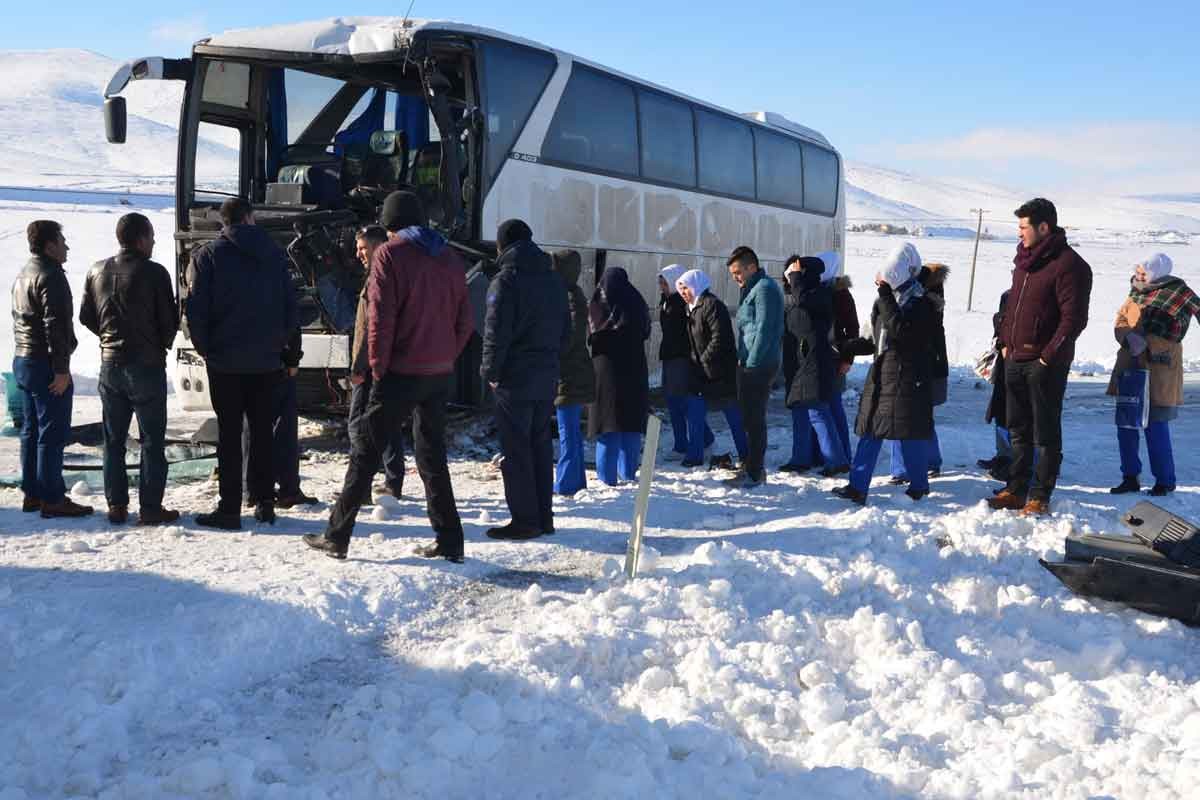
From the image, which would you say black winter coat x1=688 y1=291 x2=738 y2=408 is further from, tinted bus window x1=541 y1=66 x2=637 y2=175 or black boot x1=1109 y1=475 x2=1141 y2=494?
black boot x1=1109 y1=475 x2=1141 y2=494

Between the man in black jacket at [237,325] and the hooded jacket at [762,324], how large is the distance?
3.33 meters

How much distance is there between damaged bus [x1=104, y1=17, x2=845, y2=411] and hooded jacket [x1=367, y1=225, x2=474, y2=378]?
3268mm

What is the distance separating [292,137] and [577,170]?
2756 mm

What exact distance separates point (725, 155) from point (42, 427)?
29.8 feet

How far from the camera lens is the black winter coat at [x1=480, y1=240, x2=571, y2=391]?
21.9ft

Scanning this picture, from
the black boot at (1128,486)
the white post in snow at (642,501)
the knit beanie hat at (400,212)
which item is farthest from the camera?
the black boot at (1128,486)

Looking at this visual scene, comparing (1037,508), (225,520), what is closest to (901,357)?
(1037,508)

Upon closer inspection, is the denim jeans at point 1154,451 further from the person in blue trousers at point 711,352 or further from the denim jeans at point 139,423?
the denim jeans at point 139,423

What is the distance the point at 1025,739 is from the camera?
167 inches

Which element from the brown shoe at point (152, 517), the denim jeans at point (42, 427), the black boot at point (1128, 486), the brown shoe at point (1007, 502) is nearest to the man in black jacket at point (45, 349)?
the denim jeans at point (42, 427)

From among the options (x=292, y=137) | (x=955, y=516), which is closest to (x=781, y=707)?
(x=955, y=516)

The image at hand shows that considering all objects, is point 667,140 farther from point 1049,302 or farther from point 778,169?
point 1049,302

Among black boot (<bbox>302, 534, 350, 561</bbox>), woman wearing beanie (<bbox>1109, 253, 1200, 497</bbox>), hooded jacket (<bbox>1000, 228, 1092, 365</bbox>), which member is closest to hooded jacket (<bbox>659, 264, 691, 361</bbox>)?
hooded jacket (<bbox>1000, 228, 1092, 365</bbox>)

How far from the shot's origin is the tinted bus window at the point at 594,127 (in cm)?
1077
